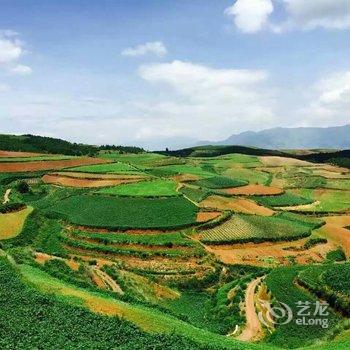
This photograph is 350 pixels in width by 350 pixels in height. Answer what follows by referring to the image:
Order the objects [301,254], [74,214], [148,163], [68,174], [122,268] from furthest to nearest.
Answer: [148,163] < [68,174] < [74,214] < [301,254] < [122,268]

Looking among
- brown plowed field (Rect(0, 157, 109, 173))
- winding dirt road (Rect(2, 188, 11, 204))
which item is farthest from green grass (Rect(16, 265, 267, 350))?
brown plowed field (Rect(0, 157, 109, 173))

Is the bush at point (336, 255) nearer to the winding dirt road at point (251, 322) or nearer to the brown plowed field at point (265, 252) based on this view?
the brown plowed field at point (265, 252)

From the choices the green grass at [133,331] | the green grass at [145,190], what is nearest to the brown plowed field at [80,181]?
the green grass at [145,190]

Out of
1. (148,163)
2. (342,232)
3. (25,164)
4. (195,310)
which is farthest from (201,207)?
(148,163)

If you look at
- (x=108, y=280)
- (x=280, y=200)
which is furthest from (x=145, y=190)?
(x=108, y=280)

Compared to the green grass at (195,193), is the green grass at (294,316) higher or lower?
lower

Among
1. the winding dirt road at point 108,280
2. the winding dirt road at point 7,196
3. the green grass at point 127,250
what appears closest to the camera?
the winding dirt road at point 108,280

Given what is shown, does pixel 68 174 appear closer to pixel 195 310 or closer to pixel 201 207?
pixel 201 207
